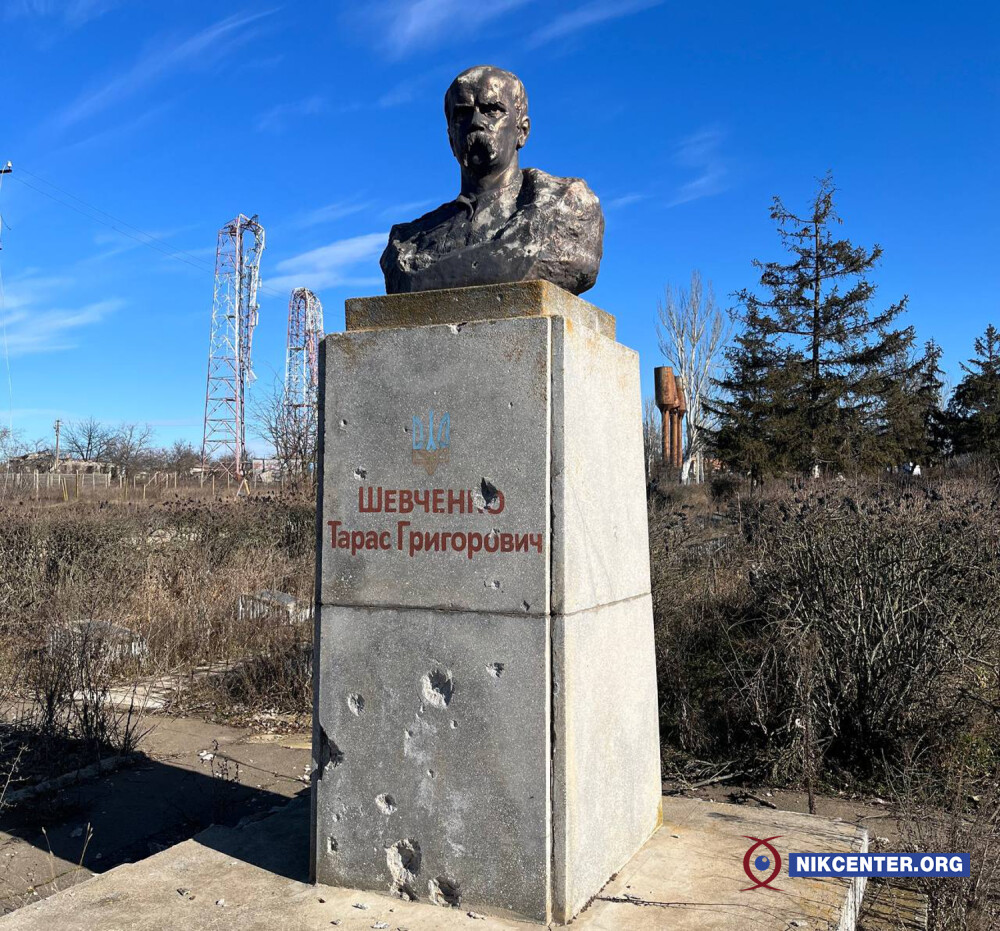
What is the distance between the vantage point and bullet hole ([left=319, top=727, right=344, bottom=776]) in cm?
340

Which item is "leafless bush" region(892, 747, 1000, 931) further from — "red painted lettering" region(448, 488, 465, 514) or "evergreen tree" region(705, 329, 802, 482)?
"evergreen tree" region(705, 329, 802, 482)

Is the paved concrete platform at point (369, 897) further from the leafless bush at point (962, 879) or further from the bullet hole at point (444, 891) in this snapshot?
the leafless bush at point (962, 879)

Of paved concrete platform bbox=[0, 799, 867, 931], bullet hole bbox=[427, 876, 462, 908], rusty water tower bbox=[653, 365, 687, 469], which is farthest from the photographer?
rusty water tower bbox=[653, 365, 687, 469]

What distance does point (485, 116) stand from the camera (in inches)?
147

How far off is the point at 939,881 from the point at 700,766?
7.99 ft

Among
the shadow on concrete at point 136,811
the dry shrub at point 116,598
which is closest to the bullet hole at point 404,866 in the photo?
the shadow on concrete at point 136,811

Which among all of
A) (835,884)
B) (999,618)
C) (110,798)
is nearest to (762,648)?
(999,618)

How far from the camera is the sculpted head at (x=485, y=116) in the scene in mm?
3729

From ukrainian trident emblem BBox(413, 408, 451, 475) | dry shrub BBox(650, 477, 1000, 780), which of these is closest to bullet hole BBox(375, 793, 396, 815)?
ukrainian trident emblem BBox(413, 408, 451, 475)

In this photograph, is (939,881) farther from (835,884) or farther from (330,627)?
(330,627)

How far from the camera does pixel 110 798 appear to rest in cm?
557

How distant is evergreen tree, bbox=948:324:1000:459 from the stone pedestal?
916 inches

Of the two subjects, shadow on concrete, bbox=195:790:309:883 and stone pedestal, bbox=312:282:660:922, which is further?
shadow on concrete, bbox=195:790:309:883

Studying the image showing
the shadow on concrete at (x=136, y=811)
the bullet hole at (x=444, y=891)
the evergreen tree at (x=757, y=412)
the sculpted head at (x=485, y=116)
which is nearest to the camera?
the bullet hole at (x=444, y=891)
